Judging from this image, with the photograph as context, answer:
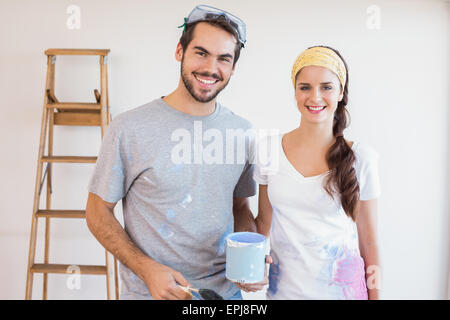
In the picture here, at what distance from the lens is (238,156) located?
104 centimetres

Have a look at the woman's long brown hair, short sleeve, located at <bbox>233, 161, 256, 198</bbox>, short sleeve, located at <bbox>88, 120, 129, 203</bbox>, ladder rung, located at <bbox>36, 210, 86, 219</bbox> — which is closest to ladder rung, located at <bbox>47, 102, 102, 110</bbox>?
ladder rung, located at <bbox>36, 210, 86, 219</bbox>

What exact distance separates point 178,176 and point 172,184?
3cm

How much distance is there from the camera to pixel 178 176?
975 millimetres

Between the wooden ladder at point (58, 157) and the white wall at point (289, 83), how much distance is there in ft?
0.17

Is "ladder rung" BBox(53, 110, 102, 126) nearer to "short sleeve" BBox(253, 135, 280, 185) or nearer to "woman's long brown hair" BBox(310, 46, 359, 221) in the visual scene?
"short sleeve" BBox(253, 135, 280, 185)

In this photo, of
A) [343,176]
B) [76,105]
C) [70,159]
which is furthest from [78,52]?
[343,176]

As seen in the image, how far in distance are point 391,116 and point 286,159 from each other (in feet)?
2.18

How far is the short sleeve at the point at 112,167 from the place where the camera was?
0.97m

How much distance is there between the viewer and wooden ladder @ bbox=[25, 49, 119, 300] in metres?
1.56

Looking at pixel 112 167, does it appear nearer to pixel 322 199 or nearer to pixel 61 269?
pixel 322 199

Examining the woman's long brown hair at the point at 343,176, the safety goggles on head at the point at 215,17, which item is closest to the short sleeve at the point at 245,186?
the woman's long brown hair at the point at 343,176

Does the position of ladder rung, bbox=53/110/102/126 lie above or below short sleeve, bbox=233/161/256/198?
above

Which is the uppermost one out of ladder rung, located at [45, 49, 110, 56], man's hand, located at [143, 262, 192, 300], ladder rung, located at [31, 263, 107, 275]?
ladder rung, located at [45, 49, 110, 56]

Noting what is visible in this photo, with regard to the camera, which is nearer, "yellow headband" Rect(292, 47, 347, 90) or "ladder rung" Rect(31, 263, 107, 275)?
"yellow headband" Rect(292, 47, 347, 90)
